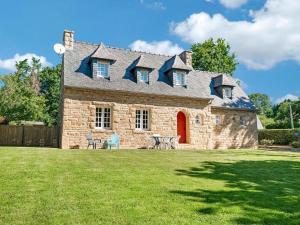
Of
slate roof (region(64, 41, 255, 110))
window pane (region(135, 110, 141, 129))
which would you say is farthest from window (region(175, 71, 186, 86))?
window pane (region(135, 110, 141, 129))

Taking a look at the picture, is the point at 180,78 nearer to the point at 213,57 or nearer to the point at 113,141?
the point at 113,141

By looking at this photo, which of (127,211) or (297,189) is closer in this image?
(127,211)

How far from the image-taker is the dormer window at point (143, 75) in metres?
22.7

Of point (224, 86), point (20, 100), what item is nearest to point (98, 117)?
point (224, 86)

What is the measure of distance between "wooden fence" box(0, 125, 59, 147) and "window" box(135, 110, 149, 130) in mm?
5880

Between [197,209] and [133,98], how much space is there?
52.8ft

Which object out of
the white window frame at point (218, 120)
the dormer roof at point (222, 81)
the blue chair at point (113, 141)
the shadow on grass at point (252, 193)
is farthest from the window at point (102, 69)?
the shadow on grass at point (252, 193)

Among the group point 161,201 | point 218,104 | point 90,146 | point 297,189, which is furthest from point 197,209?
point 218,104

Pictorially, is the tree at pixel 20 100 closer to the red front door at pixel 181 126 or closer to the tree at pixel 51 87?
the tree at pixel 51 87

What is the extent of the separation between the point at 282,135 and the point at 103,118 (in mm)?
23856

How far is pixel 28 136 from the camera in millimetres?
21672

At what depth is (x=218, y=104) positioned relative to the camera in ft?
88.1

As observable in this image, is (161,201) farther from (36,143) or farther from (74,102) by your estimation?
(36,143)

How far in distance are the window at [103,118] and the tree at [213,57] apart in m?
24.4
